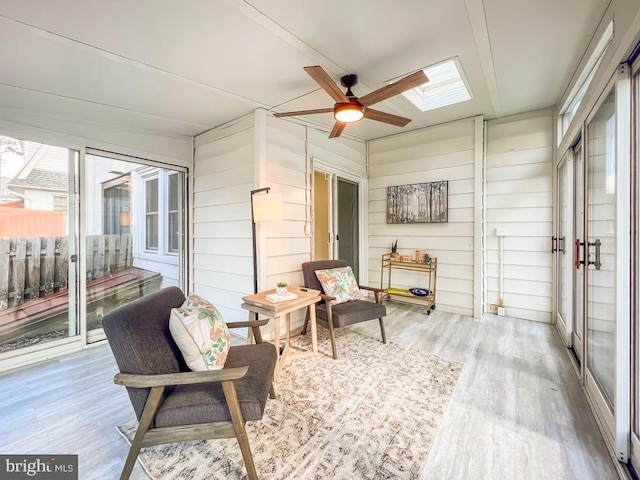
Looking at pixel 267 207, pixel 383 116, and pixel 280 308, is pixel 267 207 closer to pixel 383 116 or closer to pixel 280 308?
pixel 280 308

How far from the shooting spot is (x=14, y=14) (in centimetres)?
166

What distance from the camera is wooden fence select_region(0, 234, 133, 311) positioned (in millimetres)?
2662

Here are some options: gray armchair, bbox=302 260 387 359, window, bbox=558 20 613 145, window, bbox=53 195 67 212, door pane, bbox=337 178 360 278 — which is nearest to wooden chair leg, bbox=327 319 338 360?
gray armchair, bbox=302 260 387 359

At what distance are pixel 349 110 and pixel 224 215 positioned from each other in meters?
2.08

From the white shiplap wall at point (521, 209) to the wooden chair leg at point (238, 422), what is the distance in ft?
12.6

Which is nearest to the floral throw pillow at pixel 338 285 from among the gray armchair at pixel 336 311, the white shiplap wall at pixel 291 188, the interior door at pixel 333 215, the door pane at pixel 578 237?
the gray armchair at pixel 336 311

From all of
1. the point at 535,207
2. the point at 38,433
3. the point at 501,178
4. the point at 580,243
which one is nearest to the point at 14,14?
the point at 38,433

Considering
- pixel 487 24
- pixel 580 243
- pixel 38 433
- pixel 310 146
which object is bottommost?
pixel 38 433

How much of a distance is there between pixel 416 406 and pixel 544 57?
10.5 feet

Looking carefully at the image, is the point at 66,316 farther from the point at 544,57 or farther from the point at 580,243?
the point at 544,57

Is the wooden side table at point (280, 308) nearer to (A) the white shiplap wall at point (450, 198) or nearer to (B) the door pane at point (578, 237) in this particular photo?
(A) the white shiplap wall at point (450, 198)

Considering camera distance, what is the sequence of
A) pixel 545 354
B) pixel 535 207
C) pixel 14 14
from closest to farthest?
1. pixel 14 14
2. pixel 545 354
3. pixel 535 207

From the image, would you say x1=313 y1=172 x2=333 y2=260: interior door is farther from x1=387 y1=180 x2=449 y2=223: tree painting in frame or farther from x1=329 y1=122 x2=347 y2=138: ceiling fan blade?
x1=329 y1=122 x2=347 y2=138: ceiling fan blade

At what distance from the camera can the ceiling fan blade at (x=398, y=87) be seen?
1.90m
